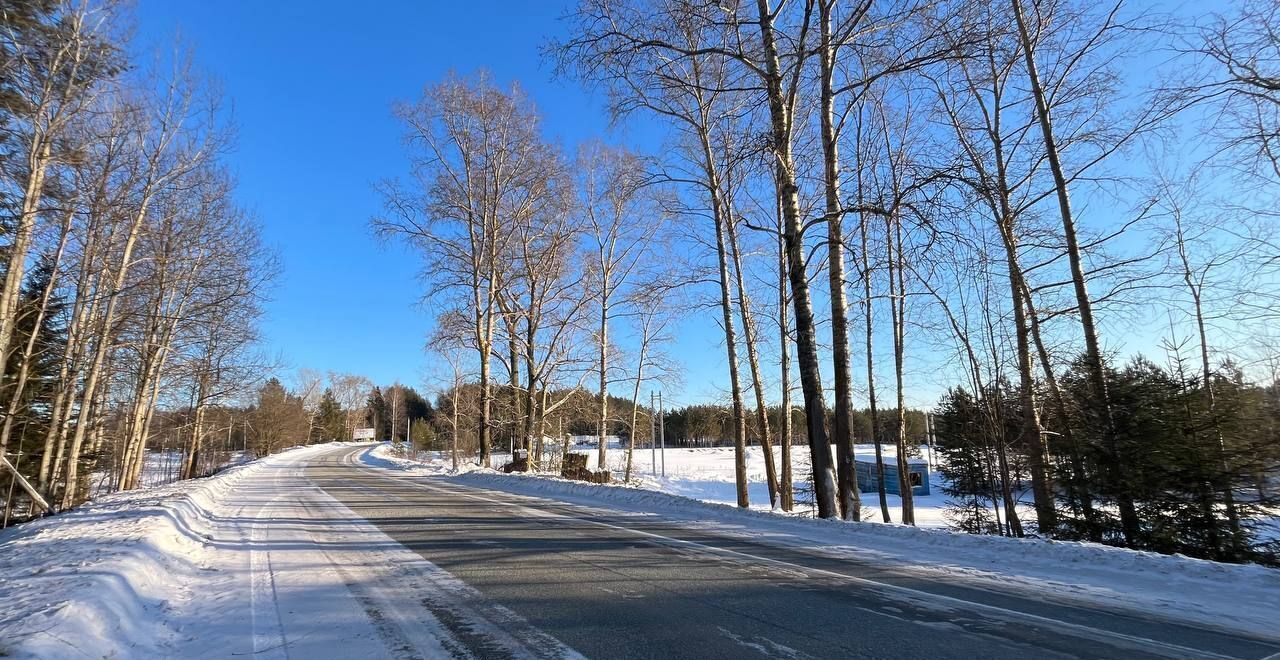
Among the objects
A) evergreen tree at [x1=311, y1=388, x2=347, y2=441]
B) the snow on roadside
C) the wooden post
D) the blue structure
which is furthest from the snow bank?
evergreen tree at [x1=311, y1=388, x2=347, y2=441]

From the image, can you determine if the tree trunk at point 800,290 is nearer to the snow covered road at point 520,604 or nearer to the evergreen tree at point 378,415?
the snow covered road at point 520,604

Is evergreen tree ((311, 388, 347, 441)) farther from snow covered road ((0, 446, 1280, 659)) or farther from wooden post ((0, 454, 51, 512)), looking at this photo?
snow covered road ((0, 446, 1280, 659))

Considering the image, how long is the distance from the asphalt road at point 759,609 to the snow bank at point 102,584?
222 cm

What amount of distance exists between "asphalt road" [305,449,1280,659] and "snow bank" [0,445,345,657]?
2223mm

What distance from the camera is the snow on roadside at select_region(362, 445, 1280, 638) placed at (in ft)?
16.0

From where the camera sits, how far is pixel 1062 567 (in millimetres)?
6387

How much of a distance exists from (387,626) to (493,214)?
A: 22019 millimetres

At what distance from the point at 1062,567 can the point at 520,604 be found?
18.5ft

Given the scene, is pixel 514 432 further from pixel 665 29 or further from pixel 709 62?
pixel 665 29

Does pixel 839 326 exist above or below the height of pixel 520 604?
above

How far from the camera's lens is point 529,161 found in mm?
24891

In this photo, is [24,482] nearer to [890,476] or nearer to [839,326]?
[839,326]

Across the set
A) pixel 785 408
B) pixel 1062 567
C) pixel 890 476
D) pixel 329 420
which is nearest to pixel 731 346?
pixel 785 408

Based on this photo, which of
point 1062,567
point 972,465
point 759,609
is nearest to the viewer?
point 759,609
